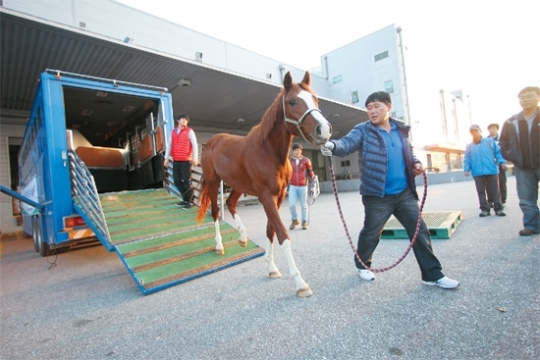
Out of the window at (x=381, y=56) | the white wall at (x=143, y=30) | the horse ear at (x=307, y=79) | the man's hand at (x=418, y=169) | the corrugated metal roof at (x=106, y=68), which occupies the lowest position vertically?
the man's hand at (x=418, y=169)

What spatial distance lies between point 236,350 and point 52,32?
856 centimetres

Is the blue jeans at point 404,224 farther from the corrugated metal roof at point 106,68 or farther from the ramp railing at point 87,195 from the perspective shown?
the corrugated metal roof at point 106,68

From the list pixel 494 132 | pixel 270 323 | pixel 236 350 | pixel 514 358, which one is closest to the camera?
pixel 514 358

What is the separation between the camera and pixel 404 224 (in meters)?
2.64

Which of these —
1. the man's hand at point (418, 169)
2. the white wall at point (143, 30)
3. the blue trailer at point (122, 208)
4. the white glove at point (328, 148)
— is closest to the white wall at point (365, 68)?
the white wall at point (143, 30)

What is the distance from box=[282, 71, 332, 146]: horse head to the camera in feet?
7.61

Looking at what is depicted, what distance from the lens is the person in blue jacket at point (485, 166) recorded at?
18.2ft

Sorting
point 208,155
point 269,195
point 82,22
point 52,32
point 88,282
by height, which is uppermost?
point 82,22

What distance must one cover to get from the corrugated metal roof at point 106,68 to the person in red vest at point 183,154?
4.11m

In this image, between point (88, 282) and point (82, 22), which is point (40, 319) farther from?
point (82, 22)

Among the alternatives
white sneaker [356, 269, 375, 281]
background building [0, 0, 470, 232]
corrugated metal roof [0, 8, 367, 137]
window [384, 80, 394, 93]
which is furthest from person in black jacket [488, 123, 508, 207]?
window [384, 80, 394, 93]

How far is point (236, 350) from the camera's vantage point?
5.91 ft

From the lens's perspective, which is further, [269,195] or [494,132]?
[494,132]

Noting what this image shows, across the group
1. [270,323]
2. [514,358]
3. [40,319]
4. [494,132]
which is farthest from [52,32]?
[494,132]
